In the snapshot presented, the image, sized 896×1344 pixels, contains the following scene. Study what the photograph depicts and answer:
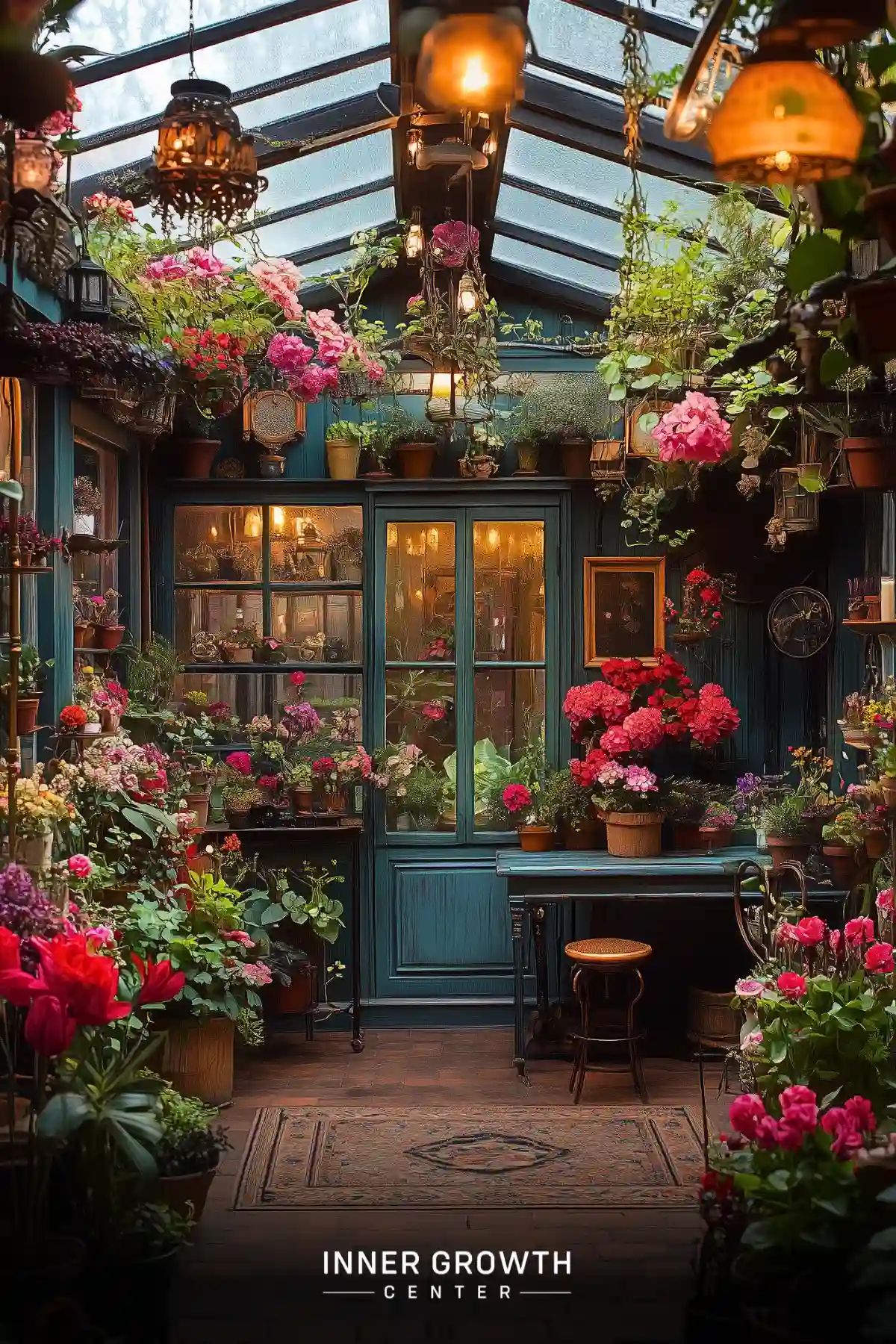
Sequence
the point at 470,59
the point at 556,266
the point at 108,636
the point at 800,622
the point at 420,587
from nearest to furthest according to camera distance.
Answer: the point at 470,59
the point at 108,636
the point at 800,622
the point at 556,266
the point at 420,587

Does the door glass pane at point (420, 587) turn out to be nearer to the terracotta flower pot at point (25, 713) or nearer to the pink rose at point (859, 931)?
the terracotta flower pot at point (25, 713)

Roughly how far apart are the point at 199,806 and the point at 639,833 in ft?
6.69

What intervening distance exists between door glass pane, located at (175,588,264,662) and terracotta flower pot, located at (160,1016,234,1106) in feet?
7.35

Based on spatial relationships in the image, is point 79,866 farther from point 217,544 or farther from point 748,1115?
point 217,544

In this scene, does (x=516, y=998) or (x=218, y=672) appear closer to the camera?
(x=516, y=998)

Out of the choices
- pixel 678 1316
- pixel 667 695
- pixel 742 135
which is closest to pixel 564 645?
pixel 667 695

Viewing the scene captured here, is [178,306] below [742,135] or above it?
above

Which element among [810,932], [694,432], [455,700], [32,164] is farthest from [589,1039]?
[32,164]

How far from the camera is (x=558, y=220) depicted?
6566mm

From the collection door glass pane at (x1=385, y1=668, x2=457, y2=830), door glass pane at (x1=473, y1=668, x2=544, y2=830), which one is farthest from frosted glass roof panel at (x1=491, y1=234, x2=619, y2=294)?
door glass pane at (x1=385, y1=668, x2=457, y2=830)

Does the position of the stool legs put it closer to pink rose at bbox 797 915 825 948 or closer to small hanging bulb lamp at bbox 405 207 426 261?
pink rose at bbox 797 915 825 948

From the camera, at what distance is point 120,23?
4617mm

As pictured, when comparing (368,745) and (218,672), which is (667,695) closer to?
(368,745)

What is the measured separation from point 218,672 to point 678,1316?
431 cm
